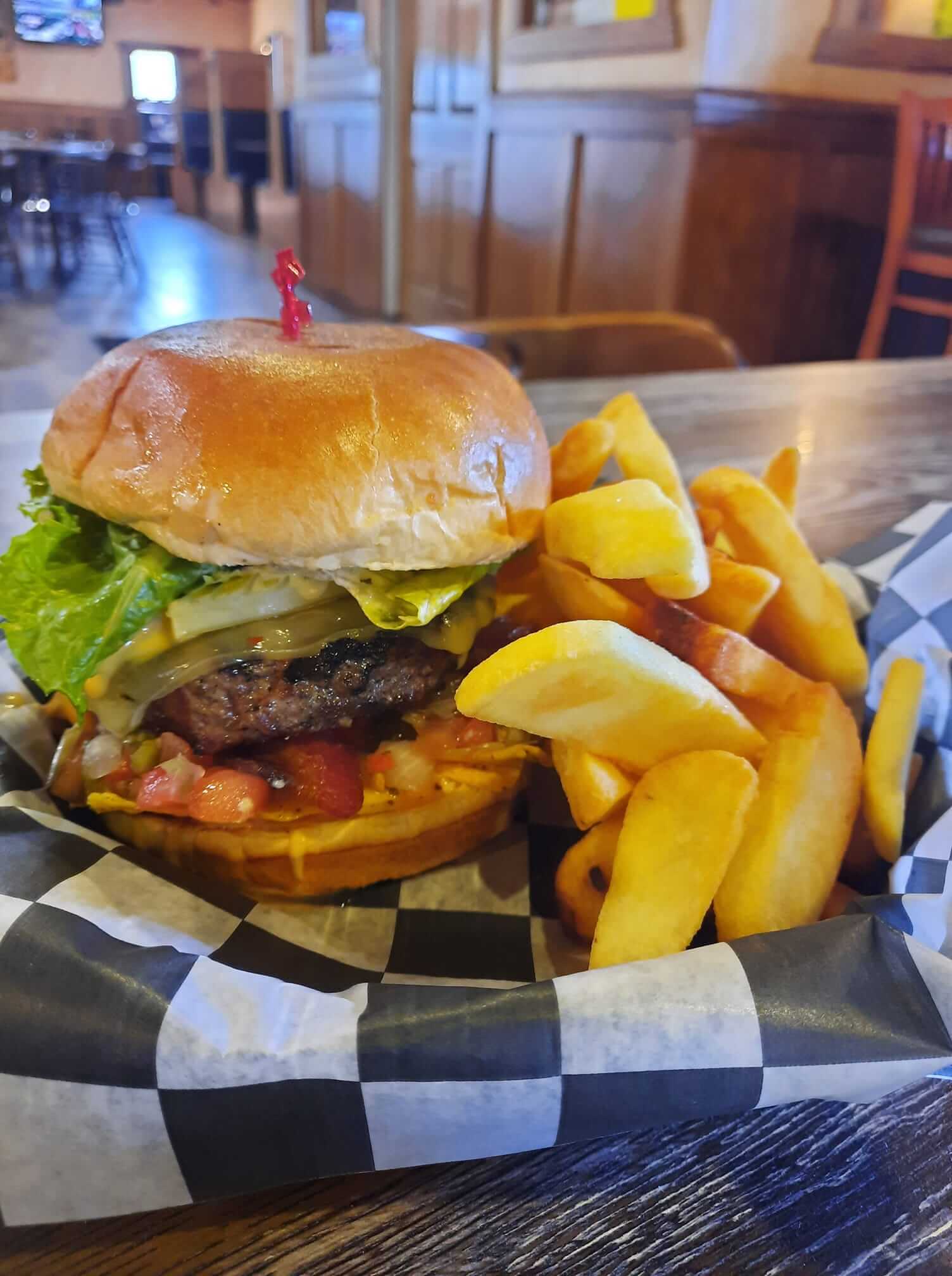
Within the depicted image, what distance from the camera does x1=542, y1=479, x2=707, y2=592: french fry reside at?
100cm

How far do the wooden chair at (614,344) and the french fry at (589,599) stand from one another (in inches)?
87.9

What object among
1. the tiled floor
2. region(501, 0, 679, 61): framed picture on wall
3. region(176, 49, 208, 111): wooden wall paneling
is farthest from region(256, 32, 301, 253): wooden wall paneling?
region(501, 0, 679, 61): framed picture on wall

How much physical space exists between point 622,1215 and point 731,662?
0.59 m

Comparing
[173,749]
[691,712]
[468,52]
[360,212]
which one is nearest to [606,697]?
[691,712]

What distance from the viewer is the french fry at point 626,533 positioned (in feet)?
3.29

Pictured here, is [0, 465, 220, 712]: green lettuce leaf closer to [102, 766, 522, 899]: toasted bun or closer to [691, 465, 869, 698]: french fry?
[102, 766, 522, 899]: toasted bun

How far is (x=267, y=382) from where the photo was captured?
3.75ft

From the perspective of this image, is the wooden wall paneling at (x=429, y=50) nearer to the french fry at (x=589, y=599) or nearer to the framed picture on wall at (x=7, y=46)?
the framed picture on wall at (x=7, y=46)

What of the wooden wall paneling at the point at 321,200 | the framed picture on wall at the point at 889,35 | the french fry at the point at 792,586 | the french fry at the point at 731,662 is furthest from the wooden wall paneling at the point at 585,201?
the french fry at the point at 731,662

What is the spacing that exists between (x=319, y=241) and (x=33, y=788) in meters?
9.41

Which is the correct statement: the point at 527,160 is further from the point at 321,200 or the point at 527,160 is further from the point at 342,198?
the point at 321,200

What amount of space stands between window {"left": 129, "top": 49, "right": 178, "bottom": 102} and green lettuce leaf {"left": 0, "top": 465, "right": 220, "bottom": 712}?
12.6m

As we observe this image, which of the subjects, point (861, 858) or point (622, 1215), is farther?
point (861, 858)

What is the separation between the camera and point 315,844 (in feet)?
3.90
